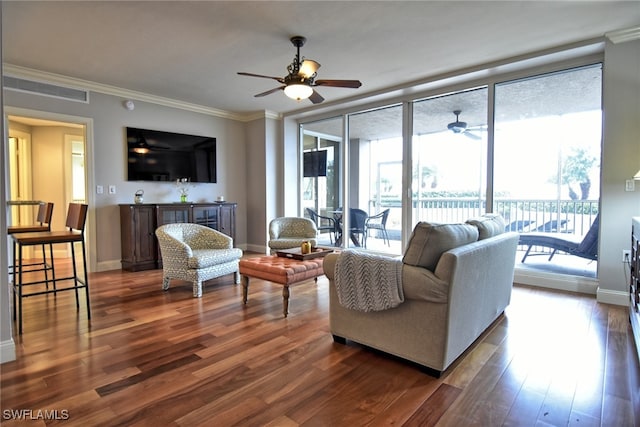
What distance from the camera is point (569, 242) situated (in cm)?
405

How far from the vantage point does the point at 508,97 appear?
14.6 feet

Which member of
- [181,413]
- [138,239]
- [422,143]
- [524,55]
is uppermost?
[524,55]

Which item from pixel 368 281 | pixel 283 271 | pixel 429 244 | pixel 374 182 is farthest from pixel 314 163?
pixel 429 244

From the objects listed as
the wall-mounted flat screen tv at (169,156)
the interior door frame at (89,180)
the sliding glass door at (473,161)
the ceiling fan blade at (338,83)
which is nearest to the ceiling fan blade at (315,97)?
the ceiling fan blade at (338,83)

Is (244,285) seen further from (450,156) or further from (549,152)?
(549,152)

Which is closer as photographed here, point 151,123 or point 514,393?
point 514,393

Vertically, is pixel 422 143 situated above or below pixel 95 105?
below

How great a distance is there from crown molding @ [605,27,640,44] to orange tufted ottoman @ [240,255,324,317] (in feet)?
11.6

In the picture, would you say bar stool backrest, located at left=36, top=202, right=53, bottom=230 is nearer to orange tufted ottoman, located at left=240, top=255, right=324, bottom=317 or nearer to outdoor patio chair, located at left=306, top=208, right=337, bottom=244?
orange tufted ottoman, located at left=240, top=255, right=324, bottom=317

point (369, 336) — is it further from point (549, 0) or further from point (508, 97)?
point (508, 97)

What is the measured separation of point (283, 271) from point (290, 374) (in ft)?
3.50

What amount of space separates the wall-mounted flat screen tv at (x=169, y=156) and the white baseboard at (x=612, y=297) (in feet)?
18.5

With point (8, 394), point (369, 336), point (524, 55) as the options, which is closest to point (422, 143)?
point (524, 55)

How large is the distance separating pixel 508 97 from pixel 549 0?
1.79 m
